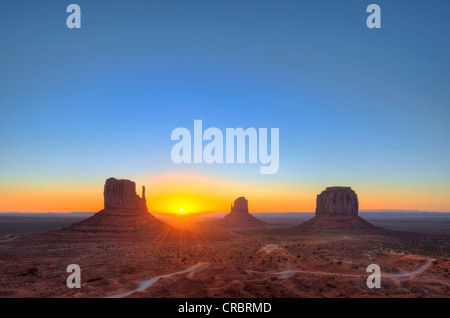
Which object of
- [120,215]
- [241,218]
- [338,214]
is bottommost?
[241,218]

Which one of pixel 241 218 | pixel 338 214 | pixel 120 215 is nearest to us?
pixel 120 215

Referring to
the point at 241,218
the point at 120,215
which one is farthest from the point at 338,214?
the point at 120,215

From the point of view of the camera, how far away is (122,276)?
26391 millimetres

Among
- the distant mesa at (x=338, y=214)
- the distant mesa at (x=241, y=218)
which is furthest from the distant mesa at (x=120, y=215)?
the distant mesa at (x=241, y=218)

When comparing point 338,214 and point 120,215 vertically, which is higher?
point 120,215

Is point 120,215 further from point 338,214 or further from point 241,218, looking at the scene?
point 241,218

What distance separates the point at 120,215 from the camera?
6950 cm

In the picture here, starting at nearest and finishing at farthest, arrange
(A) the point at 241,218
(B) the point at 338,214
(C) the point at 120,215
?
1. (C) the point at 120,215
2. (B) the point at 338,214
3. (A) the point at 241,218

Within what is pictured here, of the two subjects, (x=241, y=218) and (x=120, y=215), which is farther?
(x=241, y=218)

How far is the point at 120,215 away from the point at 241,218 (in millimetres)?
83116

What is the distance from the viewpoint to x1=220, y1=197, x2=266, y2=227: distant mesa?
133 metres

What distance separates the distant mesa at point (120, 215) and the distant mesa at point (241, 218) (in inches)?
2452

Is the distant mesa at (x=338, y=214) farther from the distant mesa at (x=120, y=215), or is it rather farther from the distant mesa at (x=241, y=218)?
the distant mesa at (x=120, y=215)
